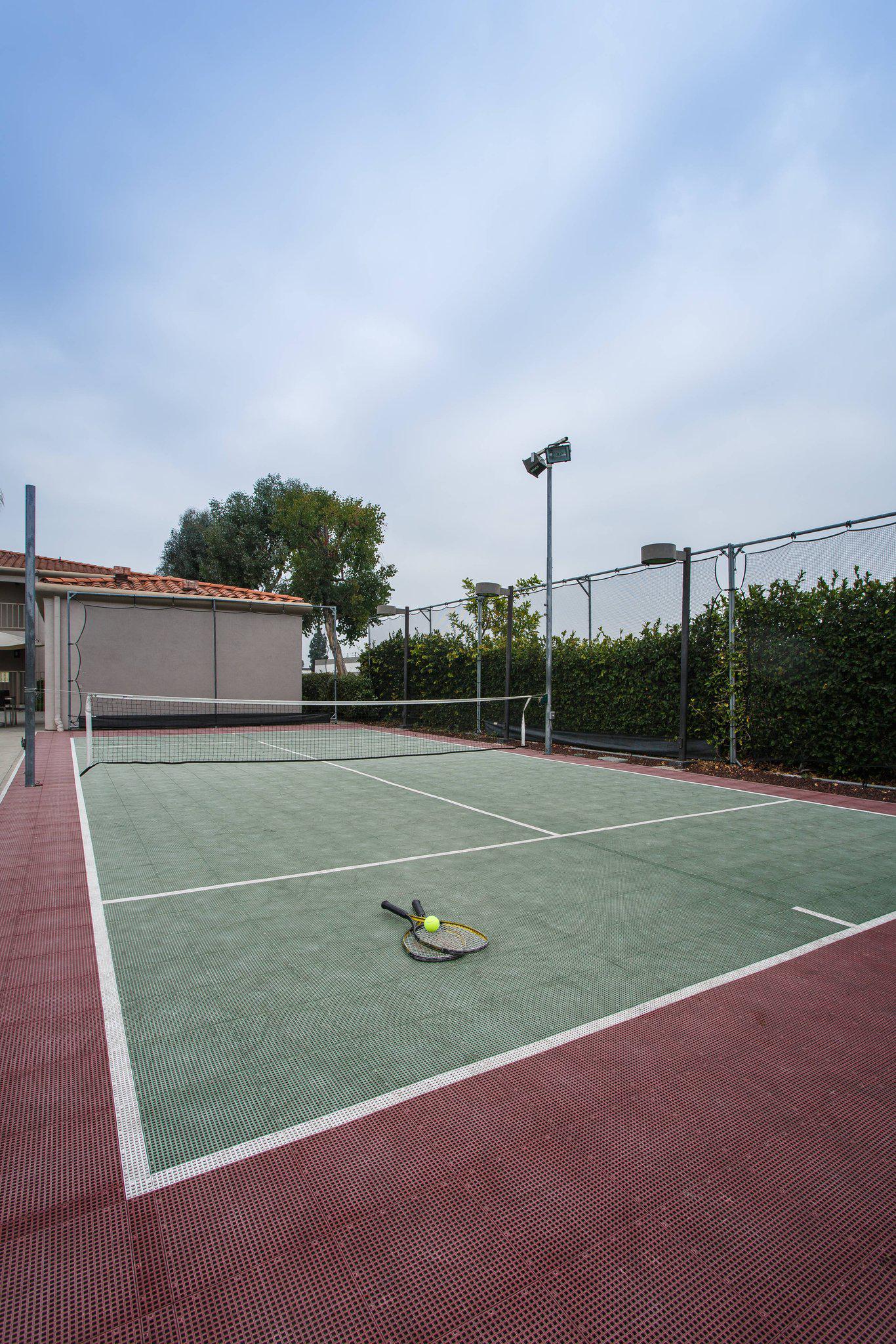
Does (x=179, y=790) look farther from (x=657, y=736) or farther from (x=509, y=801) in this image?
(x=657, y=736)

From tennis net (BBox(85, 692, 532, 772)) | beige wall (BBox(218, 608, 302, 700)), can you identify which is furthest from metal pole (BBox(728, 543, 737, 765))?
beige wall (BBox(218, 608, 302, 700))

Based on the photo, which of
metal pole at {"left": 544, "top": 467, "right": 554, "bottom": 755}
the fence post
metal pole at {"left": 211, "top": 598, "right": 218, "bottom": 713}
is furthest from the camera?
metal pole at {"left": 211, "top": 598, "right": 218, "bottom": 713}

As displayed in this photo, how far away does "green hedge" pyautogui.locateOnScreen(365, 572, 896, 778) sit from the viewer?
8.80 meters

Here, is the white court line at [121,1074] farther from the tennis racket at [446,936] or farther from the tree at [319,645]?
the tree at [319,645]

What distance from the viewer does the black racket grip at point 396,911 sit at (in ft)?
12.3

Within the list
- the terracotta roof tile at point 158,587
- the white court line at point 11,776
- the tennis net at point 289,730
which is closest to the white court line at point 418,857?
the white court line at point 11,776

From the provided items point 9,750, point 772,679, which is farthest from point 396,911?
point 9,750

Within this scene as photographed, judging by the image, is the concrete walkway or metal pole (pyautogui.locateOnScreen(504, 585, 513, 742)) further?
metal pole (pyautogui.locateOnScreen(504, 585, 513, 742))

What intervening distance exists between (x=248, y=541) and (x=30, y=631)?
25.1m

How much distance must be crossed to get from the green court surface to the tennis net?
14.9ft

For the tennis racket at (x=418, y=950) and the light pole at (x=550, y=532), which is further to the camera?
the light pole at (x=550, y=532)

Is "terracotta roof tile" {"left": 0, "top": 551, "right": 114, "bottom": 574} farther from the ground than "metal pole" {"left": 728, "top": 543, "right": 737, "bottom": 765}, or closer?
farther from the ground

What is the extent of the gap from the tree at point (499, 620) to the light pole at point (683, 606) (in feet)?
11.6

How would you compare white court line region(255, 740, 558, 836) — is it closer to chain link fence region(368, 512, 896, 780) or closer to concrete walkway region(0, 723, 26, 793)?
concrete walkway region(0, 723, 26, 793)
